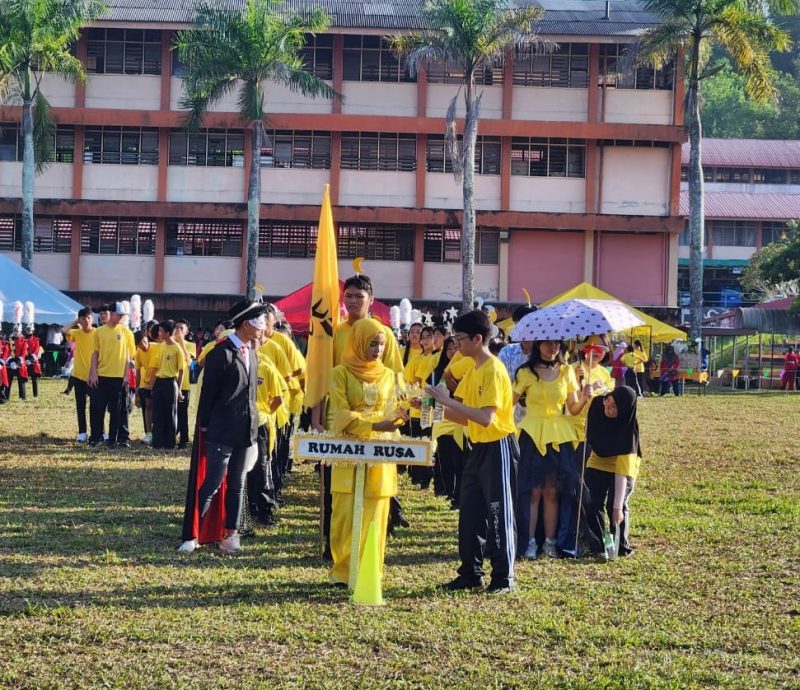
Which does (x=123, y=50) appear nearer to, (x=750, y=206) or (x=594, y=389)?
(x=750, y=206)

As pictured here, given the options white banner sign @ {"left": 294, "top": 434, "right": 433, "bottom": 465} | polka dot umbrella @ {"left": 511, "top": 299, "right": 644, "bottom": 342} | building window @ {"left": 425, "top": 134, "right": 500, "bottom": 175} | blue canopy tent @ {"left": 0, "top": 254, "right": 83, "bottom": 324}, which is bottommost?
white banner sign @ {"left": 294, "top": 434, "right": 433, "bottom": 465}

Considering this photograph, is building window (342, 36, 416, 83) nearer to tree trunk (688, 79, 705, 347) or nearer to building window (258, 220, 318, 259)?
building window (258, 220, 318, 259)

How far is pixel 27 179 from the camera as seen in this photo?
3784cm

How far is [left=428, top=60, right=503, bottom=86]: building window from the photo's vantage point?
4091 cm

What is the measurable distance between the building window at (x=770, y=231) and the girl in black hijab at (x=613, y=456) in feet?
174

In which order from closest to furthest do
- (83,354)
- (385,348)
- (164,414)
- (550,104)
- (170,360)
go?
(385,348)
(170,360)
(164,414)
(83,354)
(550,104)

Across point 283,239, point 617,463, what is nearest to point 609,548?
point 617,463

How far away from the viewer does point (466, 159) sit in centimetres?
3681

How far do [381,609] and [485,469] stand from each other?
124 cm

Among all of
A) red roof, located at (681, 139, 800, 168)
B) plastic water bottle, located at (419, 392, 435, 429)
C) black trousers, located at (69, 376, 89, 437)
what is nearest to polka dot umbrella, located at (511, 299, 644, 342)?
plastic water bottle, located at (419, 392, 435, 429)

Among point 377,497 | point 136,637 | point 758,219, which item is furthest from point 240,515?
point 758,219

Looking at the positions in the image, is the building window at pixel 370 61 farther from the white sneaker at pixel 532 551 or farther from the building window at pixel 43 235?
the white sneaker at pixel 532 551

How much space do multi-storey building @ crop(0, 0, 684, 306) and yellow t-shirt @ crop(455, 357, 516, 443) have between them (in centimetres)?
3272

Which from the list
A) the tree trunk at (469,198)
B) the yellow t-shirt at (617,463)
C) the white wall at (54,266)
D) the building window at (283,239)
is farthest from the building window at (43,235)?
the yellow t-shirt at (617,463)
